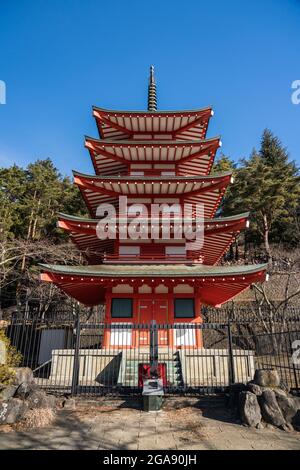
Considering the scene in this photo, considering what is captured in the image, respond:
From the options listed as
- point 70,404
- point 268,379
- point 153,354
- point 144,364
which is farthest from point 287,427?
point 70,404

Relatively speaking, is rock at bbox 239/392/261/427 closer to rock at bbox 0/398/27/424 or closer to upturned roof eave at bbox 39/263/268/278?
rock at bbox 0/398/27/424

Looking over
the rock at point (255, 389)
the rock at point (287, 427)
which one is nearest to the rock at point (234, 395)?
the rock at point (255, 389)

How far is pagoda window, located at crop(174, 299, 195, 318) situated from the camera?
638 inches

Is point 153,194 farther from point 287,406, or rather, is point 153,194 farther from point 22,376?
point 287,406

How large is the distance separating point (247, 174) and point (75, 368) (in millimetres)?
33539

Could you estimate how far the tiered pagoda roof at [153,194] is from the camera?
48.1 feet

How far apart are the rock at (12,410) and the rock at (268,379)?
6.96 metres

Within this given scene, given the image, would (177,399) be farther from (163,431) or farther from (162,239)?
(162,239)

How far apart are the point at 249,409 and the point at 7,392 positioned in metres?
6.88

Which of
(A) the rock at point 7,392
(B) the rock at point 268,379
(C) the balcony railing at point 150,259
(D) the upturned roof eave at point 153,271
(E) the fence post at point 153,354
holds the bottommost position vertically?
(A) the rock at point 7,392

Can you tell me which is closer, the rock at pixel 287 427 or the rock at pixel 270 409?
the rock at pixel 287 427

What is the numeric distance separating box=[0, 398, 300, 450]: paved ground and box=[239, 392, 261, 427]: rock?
A: 0.28 meters

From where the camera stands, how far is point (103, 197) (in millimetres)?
18547

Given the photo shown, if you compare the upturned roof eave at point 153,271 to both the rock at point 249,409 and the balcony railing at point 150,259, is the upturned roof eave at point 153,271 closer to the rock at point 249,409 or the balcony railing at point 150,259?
the balcony railing at point 150,259
